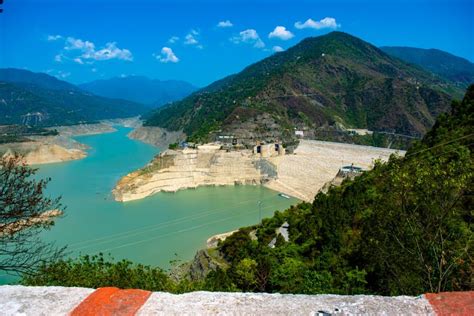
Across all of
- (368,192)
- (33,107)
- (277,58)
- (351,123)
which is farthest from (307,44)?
(368,192)

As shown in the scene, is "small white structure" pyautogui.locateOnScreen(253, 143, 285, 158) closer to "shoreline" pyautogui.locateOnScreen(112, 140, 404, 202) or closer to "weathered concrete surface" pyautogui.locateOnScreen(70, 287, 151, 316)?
"shoreline" pyautogui.locateOnScreen(112, 140, 404, 202)

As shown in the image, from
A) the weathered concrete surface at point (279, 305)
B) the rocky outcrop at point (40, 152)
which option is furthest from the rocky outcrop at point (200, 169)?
the weathered concrete surface at point (279, 305)

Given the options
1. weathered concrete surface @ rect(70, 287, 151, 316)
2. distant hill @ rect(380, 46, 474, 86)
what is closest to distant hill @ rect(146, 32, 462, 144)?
weathered concrete surface @ rect(70, 287, 151, 316)

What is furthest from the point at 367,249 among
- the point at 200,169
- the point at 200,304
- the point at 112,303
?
the point at 200,169

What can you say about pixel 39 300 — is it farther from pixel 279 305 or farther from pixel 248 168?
pixel 248 168

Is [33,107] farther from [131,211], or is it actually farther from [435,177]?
[435,177]

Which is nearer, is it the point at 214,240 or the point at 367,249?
the point at 367,249
